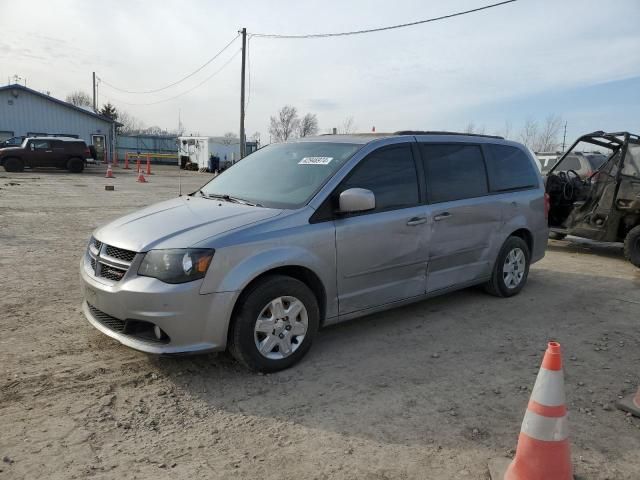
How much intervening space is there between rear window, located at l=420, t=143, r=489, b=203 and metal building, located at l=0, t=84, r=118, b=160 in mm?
39645

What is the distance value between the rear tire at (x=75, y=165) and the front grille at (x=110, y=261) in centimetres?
2825

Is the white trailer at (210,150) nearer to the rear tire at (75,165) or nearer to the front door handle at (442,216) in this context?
the rear tire at (75,165)

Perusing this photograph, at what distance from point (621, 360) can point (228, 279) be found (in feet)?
10.9

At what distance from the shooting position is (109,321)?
148 inches

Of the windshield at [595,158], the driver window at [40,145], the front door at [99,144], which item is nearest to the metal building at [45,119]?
the front door at [99,144]

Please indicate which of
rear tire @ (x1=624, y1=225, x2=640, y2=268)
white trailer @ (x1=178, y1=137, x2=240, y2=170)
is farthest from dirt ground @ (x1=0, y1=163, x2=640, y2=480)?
white trailer @ (x1=178, y1=137, x2=240, y2=170)

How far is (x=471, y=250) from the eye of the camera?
5359 millimetres

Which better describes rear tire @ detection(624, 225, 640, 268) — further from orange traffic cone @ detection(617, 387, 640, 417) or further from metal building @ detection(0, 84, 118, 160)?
metal building @ detection(0, 84, 118, 160)

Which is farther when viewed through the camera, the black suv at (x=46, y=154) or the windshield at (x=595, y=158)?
the black suv at (x=46, y=154)

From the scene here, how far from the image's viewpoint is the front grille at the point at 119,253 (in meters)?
3.63

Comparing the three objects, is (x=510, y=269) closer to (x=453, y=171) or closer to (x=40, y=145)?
(x=453, y=171)

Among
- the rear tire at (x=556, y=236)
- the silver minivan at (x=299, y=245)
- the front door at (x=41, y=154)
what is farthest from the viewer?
the front door at (x=41, y=154)

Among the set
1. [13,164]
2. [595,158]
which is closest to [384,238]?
[595,158]

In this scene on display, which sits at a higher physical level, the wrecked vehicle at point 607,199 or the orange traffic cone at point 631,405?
the wrecked vehicle at point 607,199
